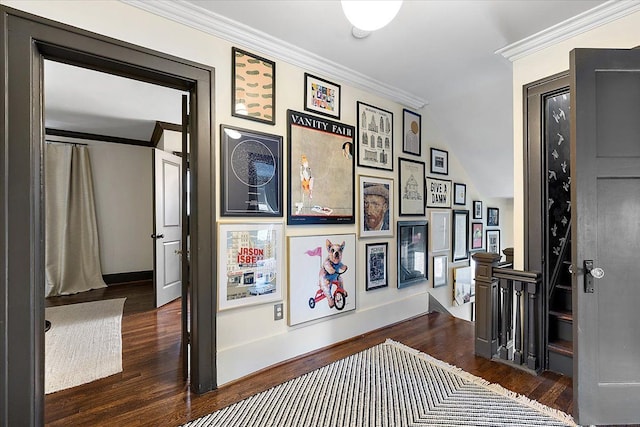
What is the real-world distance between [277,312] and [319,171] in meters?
1.18

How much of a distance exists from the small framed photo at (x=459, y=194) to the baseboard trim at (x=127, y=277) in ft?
16.6

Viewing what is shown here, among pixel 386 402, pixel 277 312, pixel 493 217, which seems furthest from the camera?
pixel 493 217

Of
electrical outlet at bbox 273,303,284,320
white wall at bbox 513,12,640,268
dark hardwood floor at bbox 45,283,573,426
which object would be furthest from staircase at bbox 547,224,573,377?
electrical outlet at bbox 273,303,284,320

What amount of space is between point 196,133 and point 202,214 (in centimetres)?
51

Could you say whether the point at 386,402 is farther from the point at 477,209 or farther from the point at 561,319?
the point at 477,209

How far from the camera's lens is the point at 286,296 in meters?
2.41

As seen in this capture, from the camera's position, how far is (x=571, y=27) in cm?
204

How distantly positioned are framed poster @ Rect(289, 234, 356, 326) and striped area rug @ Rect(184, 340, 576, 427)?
470mm

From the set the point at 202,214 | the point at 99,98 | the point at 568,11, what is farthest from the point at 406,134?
the point at 99,98

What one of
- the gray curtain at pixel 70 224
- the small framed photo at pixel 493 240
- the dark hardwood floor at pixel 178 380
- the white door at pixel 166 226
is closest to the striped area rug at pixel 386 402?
the dark hardwood floor at pixel 178 380

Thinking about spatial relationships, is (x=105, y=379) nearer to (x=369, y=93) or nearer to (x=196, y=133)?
(x=196, y=133)

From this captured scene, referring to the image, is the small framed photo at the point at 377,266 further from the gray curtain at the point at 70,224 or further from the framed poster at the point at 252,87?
the gray curtain at the point at 70,224

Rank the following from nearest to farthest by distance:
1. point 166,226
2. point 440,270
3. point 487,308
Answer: point 487,308, point 440,270, point 166,226

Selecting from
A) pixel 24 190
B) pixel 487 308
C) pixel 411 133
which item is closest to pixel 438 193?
pixel 411 133
